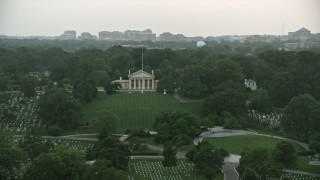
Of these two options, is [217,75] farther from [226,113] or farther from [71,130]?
[71,130]

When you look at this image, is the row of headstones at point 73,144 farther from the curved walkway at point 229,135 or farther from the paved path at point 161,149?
the curved walkway at point 229,135

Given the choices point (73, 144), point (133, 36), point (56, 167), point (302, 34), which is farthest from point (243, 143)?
point (133, 36)

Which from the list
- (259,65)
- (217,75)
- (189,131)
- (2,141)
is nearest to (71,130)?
(189,131)

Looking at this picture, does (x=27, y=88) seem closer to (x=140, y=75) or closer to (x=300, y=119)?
(x=140, y=75)

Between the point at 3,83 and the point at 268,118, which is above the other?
the point at 3,83

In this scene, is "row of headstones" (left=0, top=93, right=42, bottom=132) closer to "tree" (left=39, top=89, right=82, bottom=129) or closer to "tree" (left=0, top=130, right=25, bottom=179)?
"tree" (left=39, top=89, right=82, bottom=129)

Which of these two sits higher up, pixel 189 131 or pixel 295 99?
pixel 295 99

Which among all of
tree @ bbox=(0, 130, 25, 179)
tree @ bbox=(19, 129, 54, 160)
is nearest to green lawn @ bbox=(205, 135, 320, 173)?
tree @ bbox=(19, 129, 54, 160)
